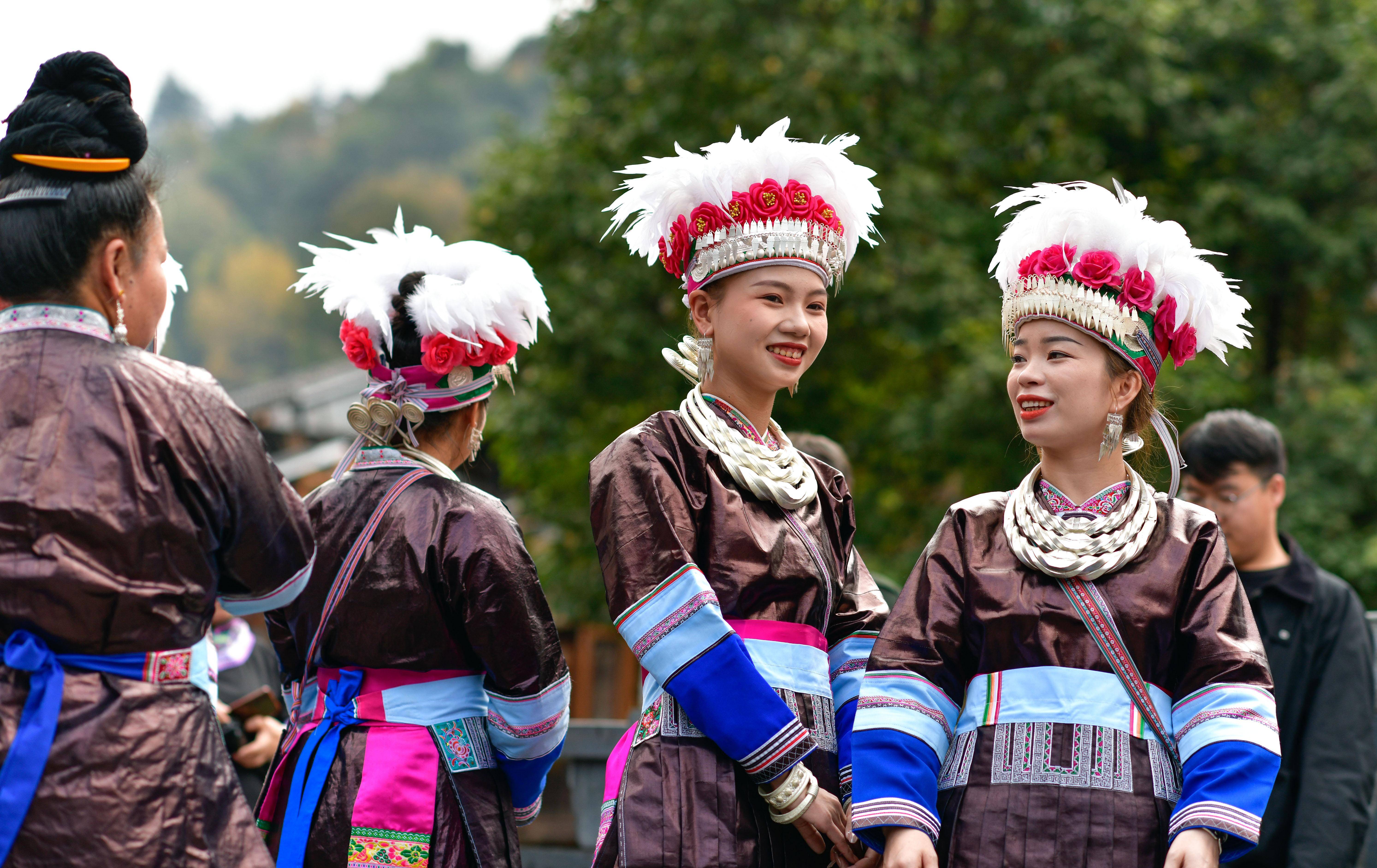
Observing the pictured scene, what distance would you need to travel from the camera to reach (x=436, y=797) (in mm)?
3086

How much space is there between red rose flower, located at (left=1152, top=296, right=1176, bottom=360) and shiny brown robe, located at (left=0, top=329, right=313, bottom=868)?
1906 millimetres

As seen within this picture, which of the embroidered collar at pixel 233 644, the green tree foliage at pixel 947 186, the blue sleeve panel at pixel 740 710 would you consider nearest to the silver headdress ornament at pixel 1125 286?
the blue sleeve panel at pixel 740 710

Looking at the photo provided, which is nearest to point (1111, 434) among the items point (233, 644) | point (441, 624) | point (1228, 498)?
point (1228, 498)

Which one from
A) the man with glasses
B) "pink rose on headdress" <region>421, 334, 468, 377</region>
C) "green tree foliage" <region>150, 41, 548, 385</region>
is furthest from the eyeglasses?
"green tree foliage" <region>150, 41, 548, 385</region>

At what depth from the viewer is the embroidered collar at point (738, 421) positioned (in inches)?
124

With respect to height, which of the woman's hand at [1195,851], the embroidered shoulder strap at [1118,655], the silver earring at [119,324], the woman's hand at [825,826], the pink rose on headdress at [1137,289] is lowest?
the woman's hand at [825,826]

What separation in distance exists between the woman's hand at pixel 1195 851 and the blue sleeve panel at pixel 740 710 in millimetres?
735

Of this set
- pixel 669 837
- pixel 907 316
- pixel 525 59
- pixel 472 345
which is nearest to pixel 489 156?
pixel 907 316

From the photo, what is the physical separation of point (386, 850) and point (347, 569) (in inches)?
25.5

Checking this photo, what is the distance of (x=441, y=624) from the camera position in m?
3.18

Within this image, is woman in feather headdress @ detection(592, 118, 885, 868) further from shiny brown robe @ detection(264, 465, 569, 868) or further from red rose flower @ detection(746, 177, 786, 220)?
shiny brown robe @ detection(264, 465, 569, 868)

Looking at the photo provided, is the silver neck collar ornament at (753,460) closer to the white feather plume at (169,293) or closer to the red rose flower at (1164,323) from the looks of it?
the red rose flower at (1164,323)

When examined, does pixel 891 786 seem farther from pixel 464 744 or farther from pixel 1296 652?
pixel 1296 652

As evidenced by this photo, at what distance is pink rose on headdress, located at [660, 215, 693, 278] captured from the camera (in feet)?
10.7
